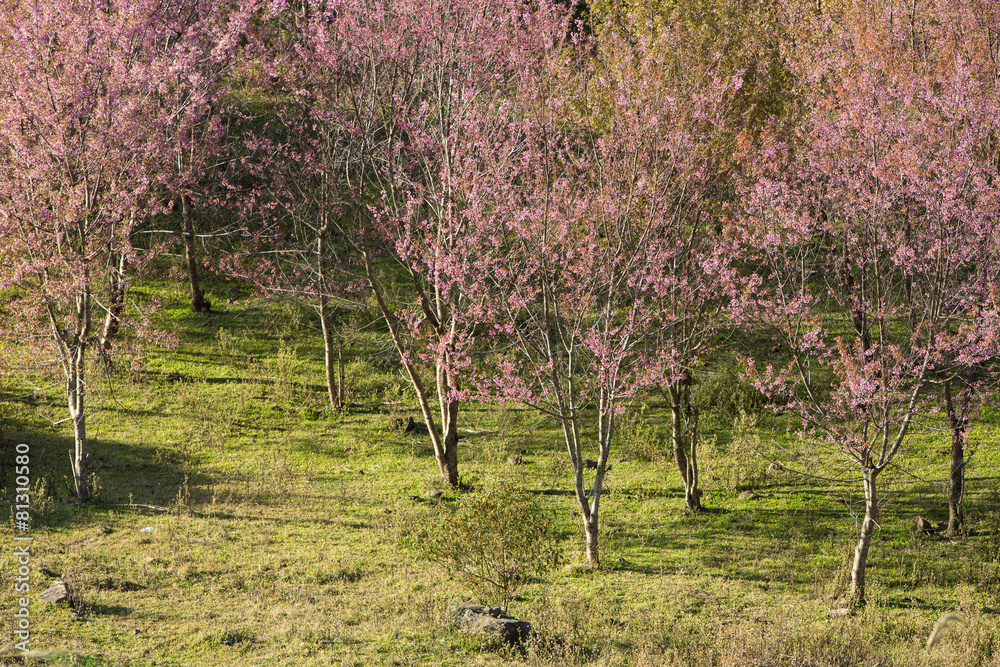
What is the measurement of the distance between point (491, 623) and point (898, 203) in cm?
747

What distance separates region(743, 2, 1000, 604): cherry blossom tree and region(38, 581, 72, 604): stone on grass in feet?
29.0

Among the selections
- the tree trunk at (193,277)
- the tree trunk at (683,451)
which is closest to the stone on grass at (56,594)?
the tree trunk at (683,451)

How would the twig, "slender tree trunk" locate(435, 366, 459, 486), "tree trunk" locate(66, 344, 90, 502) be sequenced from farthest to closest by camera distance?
"slender tree trunk" locate(435, 366, 459, 486)
the twig
"tree trunk" locate(66, 344, 90, 502)

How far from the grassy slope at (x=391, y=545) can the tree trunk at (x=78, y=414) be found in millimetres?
375

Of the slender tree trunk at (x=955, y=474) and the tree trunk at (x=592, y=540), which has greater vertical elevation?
the slender tree trunk at (x=955, y=474)

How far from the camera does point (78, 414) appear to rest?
13.0m

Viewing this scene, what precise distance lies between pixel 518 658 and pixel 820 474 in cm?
853

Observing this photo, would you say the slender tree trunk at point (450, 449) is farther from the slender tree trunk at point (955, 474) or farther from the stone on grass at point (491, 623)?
the slender tree trunk at point (955, 474)

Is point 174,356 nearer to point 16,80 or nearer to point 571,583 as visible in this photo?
point 16,80

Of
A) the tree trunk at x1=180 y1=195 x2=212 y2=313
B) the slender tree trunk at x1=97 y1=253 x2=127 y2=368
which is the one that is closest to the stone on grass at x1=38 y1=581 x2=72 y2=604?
the slender tree trunk at x1=97 y1=253 x2=127 y2=368

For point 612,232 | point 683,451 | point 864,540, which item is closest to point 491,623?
point 864,540

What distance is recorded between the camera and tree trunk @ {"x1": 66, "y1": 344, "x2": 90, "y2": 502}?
13062 mm

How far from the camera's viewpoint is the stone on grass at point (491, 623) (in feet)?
29.2

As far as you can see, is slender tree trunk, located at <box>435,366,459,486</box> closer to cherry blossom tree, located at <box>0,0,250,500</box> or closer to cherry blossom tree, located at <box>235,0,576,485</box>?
cherry blossom tree, located at <box>235,0,576,485</box>
